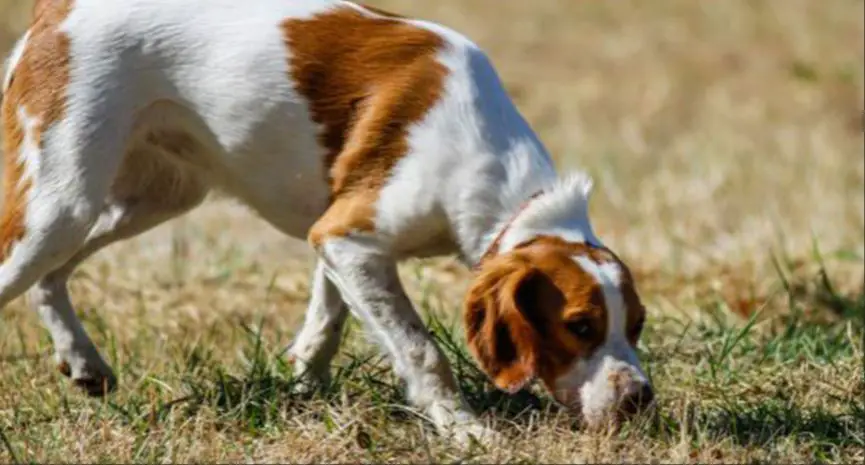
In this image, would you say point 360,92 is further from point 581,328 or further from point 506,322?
point 581,328

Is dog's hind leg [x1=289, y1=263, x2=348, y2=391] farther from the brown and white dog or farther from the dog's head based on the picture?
the dog's head

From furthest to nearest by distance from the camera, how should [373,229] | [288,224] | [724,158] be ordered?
[724,158]
[288,224]
[373,229]

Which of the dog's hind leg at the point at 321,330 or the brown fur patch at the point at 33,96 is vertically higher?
the brown fur patch at the point at 33,96

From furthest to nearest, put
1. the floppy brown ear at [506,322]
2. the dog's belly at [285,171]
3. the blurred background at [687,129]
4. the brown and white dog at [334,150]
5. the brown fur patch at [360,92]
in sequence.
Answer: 1. the blurred background at [687,129]
2. the dog's belly at [285,171]
3. the brown fur patch at [360,92]
4. the brown and white dog at [334,150]
5. the floppy brown ear at [506,322]

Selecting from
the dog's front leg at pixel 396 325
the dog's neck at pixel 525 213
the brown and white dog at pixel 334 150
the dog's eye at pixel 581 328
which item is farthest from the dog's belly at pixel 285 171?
the dog's eye at pixel 581 328

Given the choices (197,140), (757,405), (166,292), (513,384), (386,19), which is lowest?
(166,292)

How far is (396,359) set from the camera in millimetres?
5301

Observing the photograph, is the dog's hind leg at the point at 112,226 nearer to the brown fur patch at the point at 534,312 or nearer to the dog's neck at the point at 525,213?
the dog's neck at the point at 525,213

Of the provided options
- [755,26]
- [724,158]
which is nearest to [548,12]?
[755,26]

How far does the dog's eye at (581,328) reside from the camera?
Result: 193 inches

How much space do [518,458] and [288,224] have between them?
1.16 m

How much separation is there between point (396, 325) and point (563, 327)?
1.91ft

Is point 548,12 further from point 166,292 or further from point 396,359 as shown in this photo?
point 396,359

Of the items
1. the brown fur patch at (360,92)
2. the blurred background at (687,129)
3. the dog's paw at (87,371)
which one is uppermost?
the brown fur patch at (360,92)
